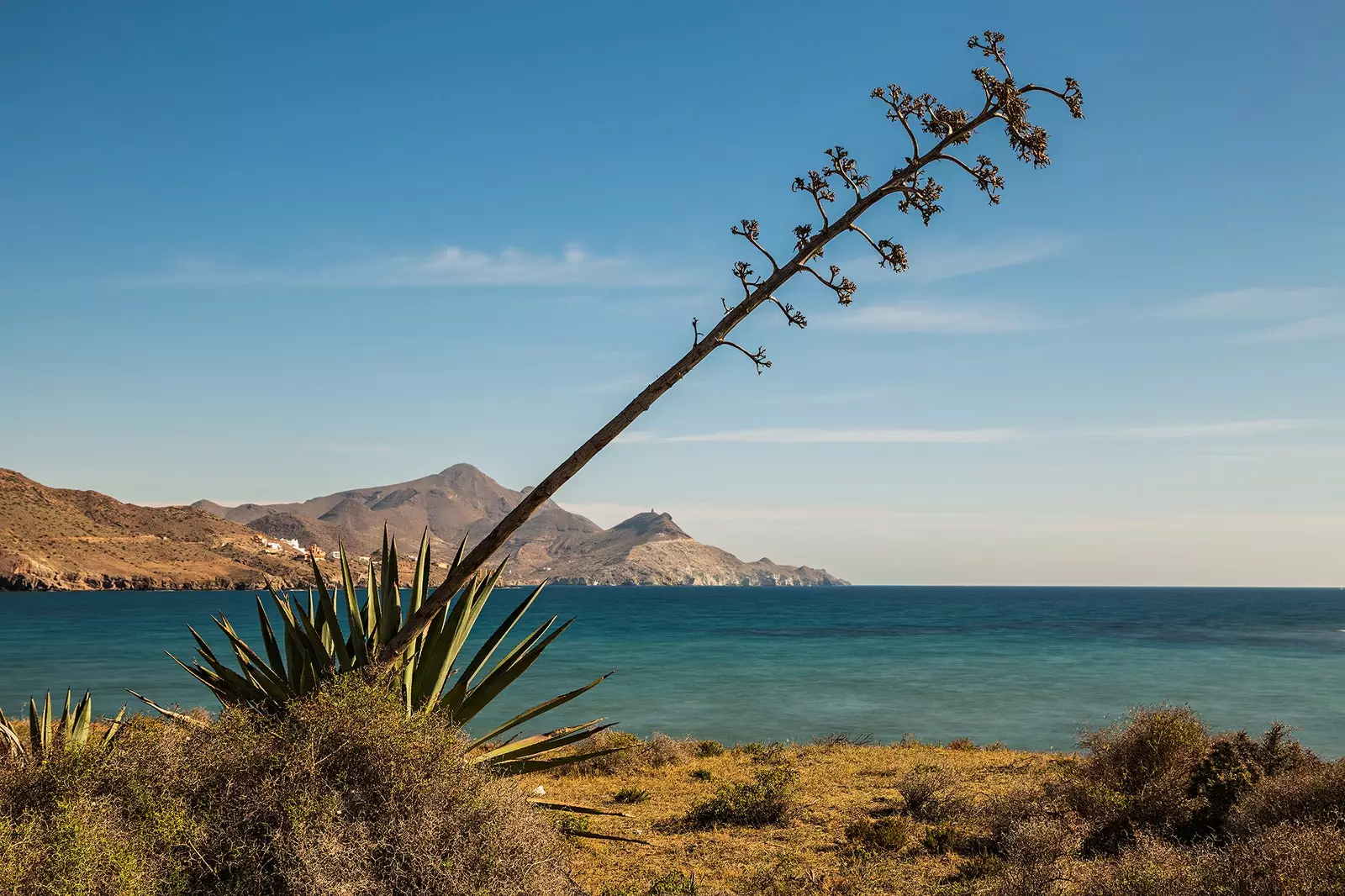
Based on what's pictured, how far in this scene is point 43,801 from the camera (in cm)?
457

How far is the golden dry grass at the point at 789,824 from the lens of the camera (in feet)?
25.5

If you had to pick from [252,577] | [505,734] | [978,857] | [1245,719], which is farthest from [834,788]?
[252,577]

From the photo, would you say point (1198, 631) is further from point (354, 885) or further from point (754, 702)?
point (354, 885)

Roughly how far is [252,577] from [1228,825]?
130350mm

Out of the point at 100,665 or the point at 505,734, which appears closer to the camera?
the point at 505,734

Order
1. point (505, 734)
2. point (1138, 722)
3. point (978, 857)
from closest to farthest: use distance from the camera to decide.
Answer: point (978, 857), point (1138, 722), point (505, 734)

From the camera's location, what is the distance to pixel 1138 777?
9836mm

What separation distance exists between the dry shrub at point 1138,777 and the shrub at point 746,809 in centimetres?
331

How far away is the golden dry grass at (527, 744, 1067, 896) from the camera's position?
306 inches

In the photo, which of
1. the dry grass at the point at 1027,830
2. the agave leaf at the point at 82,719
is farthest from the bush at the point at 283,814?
the agave leaf at the point at 82,719

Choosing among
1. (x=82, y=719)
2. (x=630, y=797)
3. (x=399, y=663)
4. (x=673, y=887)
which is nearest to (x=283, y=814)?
(x=399, y=663)

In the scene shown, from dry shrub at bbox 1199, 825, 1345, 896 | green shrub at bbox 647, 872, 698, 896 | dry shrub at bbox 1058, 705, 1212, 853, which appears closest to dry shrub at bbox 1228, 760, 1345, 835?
dry shrub at bbox 1058, 705, 1212, 853

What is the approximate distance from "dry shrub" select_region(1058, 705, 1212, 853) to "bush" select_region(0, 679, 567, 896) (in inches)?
270

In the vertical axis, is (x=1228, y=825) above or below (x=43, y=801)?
below
